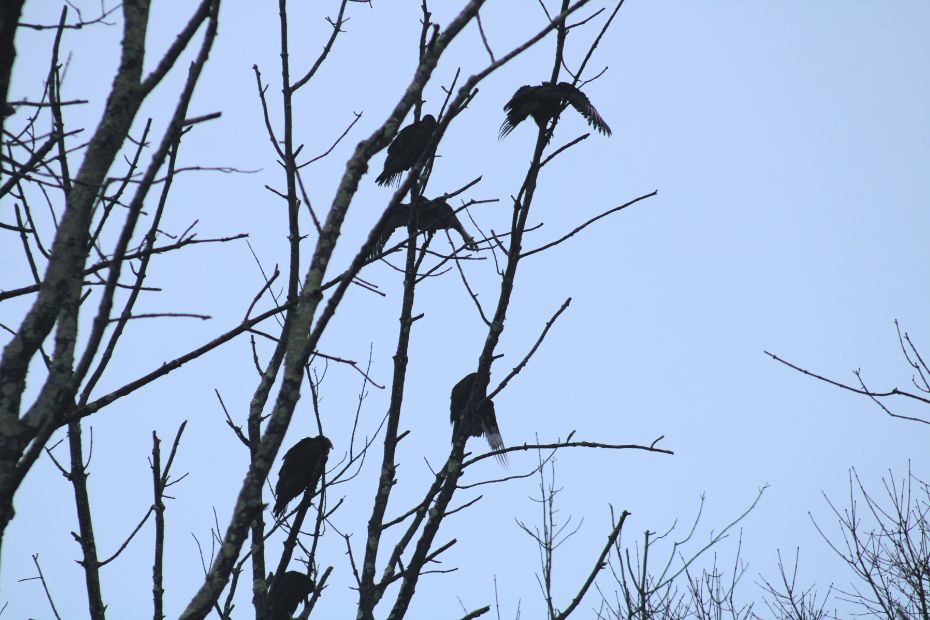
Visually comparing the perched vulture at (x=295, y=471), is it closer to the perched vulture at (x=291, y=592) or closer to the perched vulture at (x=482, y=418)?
the perched vulture at (x=291, y=592)

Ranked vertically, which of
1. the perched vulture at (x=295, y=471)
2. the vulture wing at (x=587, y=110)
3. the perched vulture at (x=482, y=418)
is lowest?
the perched vulture at (x=295, y=471)

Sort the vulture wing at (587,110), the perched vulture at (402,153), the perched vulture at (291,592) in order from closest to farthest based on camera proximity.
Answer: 1. the perched vulture at (291,592)
2. the vulture wing at (587,110)
3. the perched vulture at (402,153)

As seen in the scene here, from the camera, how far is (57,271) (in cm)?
133

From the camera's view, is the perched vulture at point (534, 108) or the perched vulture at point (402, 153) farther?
the perched vulture at point (402, 153)

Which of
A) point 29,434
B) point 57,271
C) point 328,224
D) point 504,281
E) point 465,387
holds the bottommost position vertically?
point 29,434

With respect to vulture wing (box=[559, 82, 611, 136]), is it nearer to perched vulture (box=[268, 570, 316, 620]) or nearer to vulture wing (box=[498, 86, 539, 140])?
vulture wing (box=[498, 86, 539, 140])

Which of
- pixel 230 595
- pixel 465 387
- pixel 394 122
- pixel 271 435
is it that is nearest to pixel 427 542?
pixel 230 595

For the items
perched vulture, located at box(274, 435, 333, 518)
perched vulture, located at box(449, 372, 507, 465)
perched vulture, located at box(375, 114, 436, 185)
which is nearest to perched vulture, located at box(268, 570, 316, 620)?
perched vulture, located at box(274, 435, 333, 518)

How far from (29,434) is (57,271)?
0.26 m

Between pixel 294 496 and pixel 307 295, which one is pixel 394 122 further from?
pixel 294 496

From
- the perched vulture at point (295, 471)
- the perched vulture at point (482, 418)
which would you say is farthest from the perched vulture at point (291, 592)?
the perched vulture at point (482, 418)

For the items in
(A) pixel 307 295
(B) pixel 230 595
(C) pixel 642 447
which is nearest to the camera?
(A) pixel 307 295

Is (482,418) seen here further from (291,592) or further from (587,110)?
(587,110)

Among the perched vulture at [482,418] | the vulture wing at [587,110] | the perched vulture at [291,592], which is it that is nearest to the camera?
the perched vulture at [291,592]
